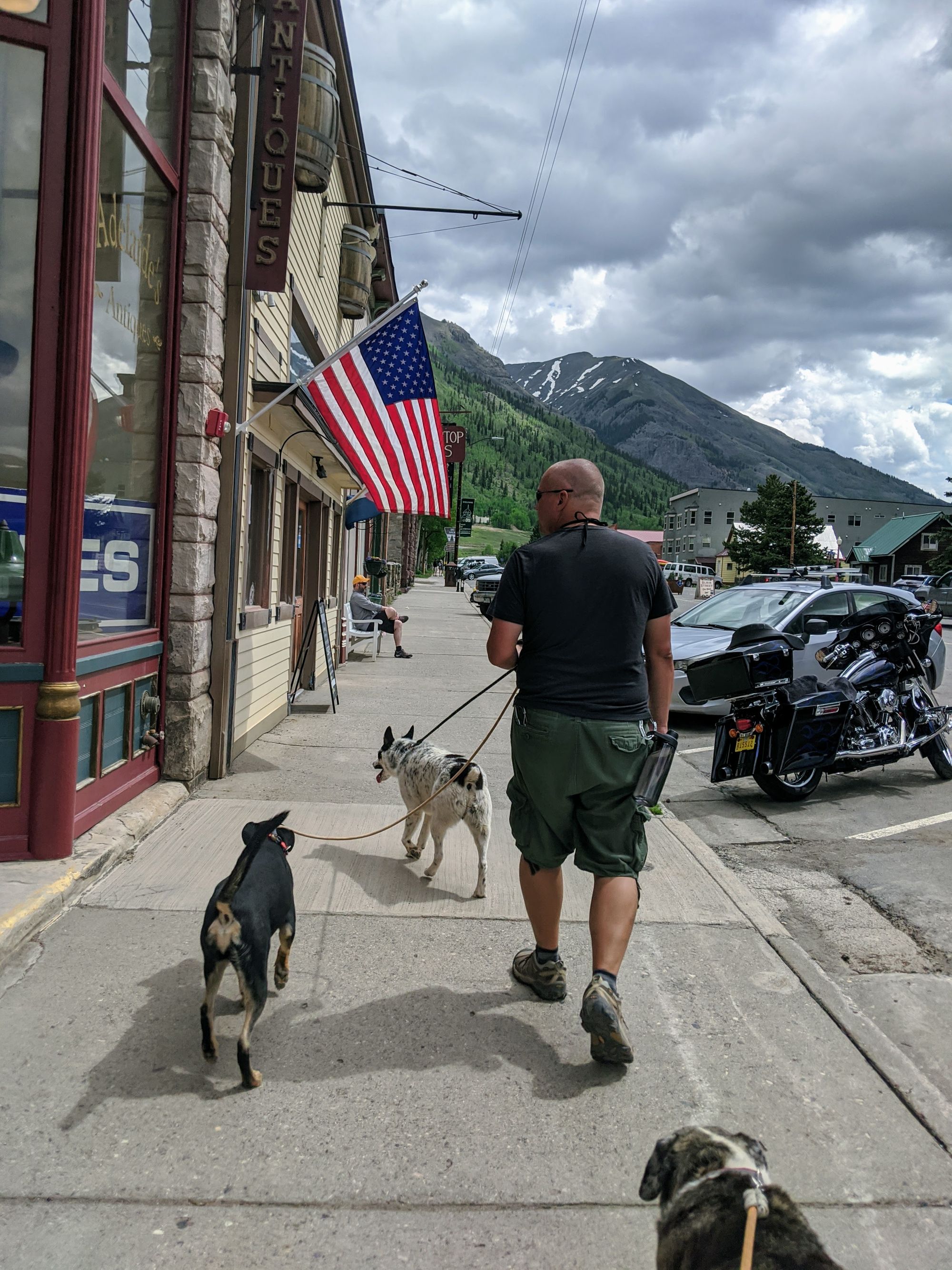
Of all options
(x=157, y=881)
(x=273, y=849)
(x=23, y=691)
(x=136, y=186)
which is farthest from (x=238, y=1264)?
(x=136, y=186)

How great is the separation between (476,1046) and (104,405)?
12.8ft

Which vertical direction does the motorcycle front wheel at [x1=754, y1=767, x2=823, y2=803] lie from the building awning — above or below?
below

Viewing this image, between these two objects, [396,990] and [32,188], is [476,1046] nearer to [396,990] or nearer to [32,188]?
[396,990]

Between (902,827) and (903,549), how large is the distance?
77136 millimetres

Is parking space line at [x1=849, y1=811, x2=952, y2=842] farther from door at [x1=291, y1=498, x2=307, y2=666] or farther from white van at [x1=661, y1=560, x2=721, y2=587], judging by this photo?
white van at [x1=661, y1=560, x2=721, y2=587]

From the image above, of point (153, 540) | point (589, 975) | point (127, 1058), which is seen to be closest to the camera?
point (127, 1058)

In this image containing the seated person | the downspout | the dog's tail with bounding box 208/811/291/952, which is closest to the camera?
the dog's tail with bounding box 208/811/291/952

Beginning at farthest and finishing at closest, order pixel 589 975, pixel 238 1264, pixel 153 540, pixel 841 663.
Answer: pixel 841 663 → pixel 153 540 → pixel 589 975 → pixel 238 1264

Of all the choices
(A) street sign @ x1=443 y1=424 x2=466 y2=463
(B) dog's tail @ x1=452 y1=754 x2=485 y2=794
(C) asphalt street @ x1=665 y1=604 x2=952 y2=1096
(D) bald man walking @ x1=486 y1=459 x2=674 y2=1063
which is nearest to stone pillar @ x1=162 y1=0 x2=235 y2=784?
(B) dog's tail @ x1=452 y1=754 x2=485 y2=794

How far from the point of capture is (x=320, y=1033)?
3311 millimetres

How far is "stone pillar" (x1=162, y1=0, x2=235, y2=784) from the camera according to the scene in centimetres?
609

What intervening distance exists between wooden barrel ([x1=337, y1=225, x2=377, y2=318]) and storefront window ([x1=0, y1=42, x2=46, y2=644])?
943cm

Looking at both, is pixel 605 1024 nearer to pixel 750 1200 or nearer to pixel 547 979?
pixel 547 979

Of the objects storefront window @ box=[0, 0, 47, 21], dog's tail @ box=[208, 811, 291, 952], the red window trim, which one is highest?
storefront window @ box=[0, 0, 47, 21]
